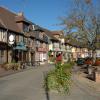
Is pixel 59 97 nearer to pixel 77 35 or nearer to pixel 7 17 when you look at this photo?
pixel 77 35

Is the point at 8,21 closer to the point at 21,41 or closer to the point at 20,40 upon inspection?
the point at 20,40

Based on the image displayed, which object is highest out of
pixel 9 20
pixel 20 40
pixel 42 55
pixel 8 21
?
pixel 9 20

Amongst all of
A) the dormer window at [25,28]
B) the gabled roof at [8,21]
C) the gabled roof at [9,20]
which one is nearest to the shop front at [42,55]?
the dormer window at [25,28]

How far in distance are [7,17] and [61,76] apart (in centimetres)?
2926

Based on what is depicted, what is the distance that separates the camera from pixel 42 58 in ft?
195

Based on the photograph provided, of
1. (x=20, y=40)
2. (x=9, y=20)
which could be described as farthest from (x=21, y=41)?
(x=9, y=20)

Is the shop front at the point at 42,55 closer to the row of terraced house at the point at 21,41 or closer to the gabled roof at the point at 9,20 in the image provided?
the row of terraced house at the point at 21,41

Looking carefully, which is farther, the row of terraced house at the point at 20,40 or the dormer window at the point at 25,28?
the dormer window at the point at 25,28

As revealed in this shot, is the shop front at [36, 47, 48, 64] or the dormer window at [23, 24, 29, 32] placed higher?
the dormer window at [23, 24, 29, 32]

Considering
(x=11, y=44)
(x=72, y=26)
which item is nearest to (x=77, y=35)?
(x=72, y=26)

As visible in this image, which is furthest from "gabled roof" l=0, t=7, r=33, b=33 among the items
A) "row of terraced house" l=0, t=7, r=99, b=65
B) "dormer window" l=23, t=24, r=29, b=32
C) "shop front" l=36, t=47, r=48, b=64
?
"shop front" l=36, t=47, r=48, b=64

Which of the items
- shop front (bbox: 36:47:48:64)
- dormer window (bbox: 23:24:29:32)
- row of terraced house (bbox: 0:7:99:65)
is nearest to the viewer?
Answer: row of terraced house (bbox: 0:7:99:65)

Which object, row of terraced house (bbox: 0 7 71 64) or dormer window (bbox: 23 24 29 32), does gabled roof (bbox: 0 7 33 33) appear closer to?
row of terraced house (bbox: 0 7 71 64)

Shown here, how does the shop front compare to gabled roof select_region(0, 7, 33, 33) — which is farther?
the shop front
